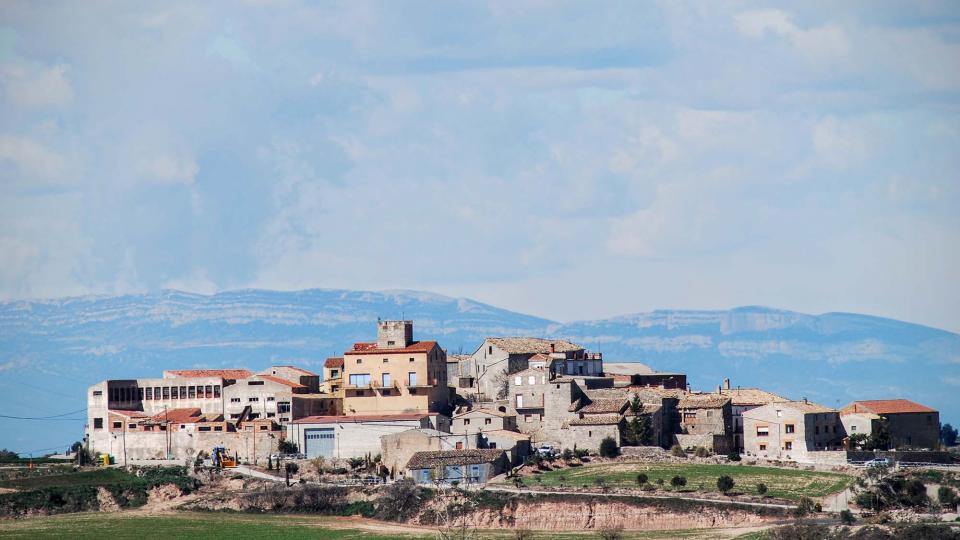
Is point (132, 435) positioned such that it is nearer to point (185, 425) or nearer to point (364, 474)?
point (185, 425)

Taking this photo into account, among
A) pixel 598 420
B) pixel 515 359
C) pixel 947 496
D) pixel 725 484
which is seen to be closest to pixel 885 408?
pixel 598 420

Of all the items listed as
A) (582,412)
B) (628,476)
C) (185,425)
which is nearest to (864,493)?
(628,476)

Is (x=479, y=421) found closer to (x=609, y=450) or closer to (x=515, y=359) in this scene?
(x=609, y=450)

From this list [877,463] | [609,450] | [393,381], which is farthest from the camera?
[393,381]

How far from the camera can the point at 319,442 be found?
5241 inches

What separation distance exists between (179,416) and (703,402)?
39.4m

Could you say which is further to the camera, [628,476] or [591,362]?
[591,362]

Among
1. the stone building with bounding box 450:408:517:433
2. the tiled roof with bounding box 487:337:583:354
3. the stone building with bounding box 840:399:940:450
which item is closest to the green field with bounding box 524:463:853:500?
the stone building with bounding box 450:408:517:433

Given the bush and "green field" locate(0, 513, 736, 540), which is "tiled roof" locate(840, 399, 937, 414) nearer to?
the bush

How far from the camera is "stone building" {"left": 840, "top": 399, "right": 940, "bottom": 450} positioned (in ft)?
432

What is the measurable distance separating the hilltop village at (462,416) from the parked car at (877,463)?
1.64 meters

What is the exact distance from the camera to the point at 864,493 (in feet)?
369

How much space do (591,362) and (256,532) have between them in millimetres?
39696

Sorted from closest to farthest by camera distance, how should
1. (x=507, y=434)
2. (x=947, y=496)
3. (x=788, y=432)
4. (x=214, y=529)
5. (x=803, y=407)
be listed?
(x=947, y=496), (x=214, y=529), (x=788, y=432), (x=803, y=407), (x=507, y=434)
